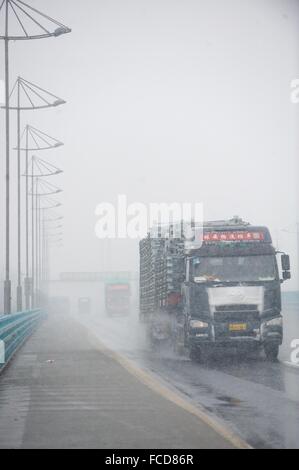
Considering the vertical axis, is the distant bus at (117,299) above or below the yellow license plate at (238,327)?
below

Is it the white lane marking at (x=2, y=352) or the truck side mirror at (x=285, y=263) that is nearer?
the white lane marking at (x=2, y=352)

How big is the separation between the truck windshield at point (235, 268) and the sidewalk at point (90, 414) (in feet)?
11.9

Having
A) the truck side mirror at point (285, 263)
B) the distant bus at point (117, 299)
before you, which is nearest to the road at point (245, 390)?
the truck side mirror at point (285, 263)

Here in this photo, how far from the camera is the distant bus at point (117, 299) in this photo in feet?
266

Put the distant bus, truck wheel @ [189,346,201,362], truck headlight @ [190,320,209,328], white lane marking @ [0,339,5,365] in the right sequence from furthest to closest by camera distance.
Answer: the distant bus < truck wheel @ [189,346,201,362] < truck headlight @ [190,320,209,328] < white lane marking @ [0,339,5,365]

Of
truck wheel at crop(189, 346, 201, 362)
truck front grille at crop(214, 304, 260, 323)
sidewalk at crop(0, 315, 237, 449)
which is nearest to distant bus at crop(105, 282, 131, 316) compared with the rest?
truck wheel at crop(189, 346, 201, 362)

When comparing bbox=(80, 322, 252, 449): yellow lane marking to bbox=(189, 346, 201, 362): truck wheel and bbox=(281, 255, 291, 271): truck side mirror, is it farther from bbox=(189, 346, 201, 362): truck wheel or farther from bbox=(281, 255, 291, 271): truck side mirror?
bbox=(281, 255, 291, 271): truck side mirror

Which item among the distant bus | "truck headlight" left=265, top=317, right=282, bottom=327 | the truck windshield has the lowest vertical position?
the distant bus

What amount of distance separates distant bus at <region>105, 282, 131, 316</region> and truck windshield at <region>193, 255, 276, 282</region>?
61.4 metres

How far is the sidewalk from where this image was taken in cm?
845

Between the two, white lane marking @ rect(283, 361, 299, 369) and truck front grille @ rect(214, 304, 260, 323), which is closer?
white lane marking @ rect(283, 361, 299, 369)

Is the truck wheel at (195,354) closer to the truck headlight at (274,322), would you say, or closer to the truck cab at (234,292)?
the truck cab at (234,292)

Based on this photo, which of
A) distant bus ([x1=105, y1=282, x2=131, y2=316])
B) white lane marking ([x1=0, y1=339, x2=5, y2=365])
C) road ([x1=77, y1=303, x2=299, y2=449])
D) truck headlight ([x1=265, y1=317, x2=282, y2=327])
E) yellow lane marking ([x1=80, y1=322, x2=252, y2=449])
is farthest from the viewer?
distant bus ([x1=105, y1=282, x2=131, y2=316])

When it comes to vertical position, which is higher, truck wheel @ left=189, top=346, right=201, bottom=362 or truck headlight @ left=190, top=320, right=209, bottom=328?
truck headlight @ left=190, top=320, right=209, bottom=328
